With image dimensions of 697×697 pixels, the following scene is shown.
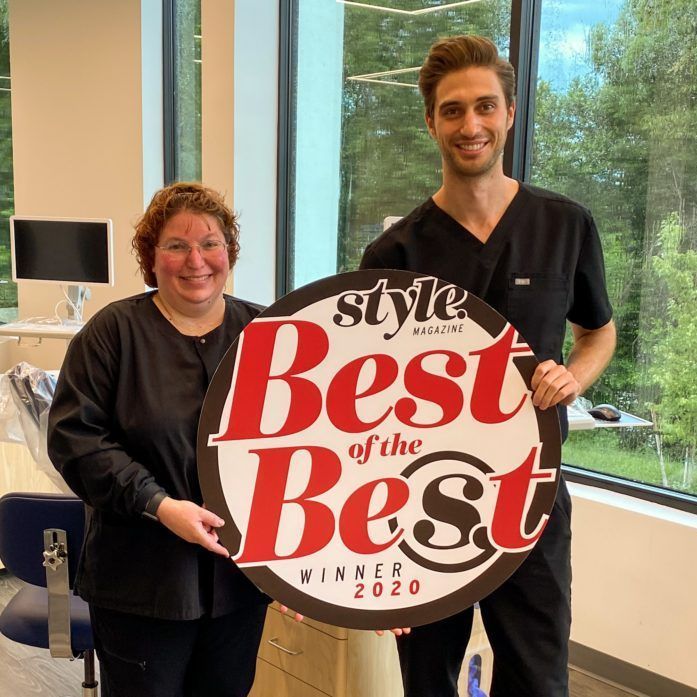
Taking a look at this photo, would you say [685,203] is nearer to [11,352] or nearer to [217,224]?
[217,224]

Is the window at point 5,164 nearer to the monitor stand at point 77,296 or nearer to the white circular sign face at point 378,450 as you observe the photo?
the monitor stand at point 77,296

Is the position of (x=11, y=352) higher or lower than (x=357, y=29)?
lower

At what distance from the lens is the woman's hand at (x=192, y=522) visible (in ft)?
4.13

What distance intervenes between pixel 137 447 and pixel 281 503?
282 mm

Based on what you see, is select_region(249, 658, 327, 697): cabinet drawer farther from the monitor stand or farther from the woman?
the monitor stand

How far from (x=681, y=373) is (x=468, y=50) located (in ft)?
5.33

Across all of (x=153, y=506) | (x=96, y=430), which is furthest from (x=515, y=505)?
(x=96, y=430)

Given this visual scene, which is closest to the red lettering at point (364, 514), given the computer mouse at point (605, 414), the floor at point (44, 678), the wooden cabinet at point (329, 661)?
the wooden cabinet at point (329, 661)

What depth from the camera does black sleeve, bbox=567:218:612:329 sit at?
1.47 metres

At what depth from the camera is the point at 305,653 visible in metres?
2.01

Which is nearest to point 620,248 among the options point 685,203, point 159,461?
point 685,203

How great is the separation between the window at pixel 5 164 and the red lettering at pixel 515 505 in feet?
15.3

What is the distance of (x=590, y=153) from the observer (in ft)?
9.25

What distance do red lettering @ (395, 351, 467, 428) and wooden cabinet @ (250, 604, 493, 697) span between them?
0.83m
